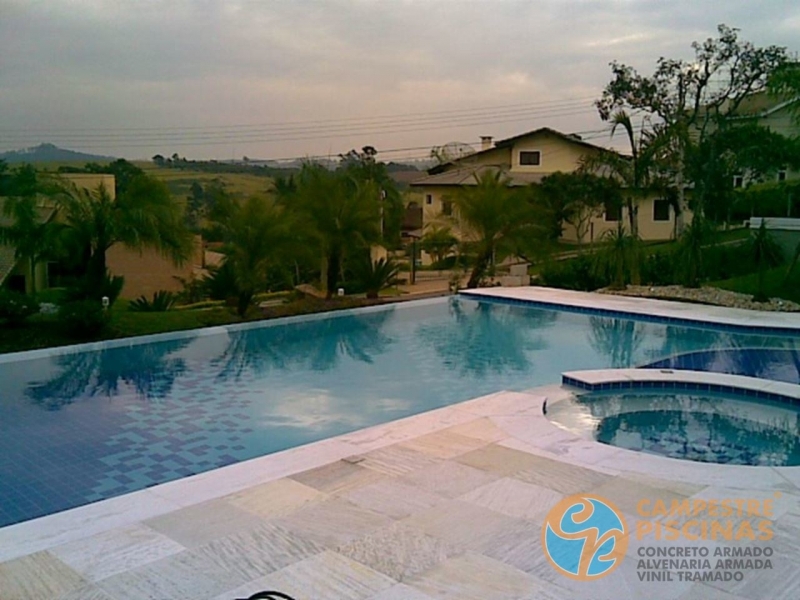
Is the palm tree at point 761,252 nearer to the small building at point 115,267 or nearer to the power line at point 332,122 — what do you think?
the small building at point 115,267

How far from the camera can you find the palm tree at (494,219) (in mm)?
15734

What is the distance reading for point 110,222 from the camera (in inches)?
411

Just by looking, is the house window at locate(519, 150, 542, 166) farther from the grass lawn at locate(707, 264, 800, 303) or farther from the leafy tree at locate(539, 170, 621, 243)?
the grass lawn at locate(707, 264, 800, 303)

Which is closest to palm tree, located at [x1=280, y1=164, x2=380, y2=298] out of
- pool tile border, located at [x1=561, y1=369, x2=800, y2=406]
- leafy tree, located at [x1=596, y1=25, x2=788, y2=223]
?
pool tile border, located at [x1=561, y1=369, x2=800, y2=406]

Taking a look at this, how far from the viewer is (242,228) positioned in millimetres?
12039

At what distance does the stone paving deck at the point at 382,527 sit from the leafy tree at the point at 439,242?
38.7ft

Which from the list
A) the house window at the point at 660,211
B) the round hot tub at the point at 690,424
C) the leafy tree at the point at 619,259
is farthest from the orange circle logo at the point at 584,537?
the house window at the point at 660,211

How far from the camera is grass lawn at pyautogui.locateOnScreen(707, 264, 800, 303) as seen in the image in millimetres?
14156

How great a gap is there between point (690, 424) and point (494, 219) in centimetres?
927

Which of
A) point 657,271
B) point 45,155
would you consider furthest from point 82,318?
point 657,271

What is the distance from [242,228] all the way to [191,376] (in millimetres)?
3910

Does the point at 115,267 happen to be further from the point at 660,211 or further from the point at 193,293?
the point at 660,211

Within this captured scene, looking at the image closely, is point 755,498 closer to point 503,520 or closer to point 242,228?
point 503,520

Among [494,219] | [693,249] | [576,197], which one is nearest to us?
[693,249]
